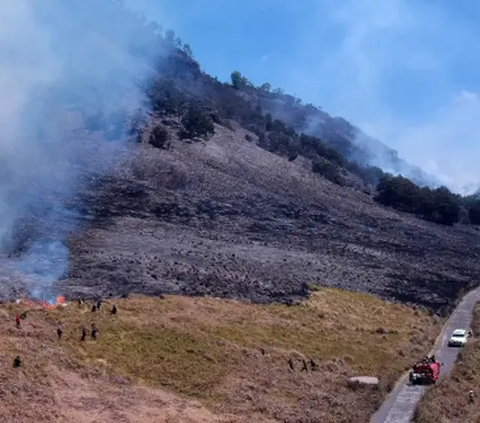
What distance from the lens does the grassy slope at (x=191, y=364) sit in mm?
23781

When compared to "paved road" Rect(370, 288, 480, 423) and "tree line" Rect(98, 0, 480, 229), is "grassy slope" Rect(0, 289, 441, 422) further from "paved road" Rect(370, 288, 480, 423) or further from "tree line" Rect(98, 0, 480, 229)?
"tree line" Rect(98, 0, 480, 229)

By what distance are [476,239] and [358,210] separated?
18.9m

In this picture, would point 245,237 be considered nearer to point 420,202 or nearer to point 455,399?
point 455,399

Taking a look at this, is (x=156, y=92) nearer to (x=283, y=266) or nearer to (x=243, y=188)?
(x=243, y=188)

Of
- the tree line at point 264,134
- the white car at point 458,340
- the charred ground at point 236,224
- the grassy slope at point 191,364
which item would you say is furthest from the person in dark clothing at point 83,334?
the tree line at point 264,134

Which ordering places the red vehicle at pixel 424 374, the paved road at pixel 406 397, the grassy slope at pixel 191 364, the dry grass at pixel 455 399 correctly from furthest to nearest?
the red vehicle at pixel 424 374 < the paved road at pixel 406 397 < the dry grass at pixel 455 399 < the grassy slope at pixel 191 364

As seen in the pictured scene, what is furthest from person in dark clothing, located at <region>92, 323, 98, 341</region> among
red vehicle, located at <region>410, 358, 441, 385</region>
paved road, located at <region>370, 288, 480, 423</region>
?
red vehicle, located at <region>410, 358, 441, 385</region>

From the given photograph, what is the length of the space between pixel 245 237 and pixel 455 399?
36.4 m

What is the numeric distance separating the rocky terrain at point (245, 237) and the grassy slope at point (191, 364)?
522cm

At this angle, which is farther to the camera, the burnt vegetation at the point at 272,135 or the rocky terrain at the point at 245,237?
the burnt vegetation at the point at 272,135

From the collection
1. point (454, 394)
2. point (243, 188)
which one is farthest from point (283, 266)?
point (454, 394)

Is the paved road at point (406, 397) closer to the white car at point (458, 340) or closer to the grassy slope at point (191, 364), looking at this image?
the white car at point (458, 340)

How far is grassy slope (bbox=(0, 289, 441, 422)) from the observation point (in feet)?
78.0

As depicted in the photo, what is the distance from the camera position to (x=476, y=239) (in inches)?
3556
